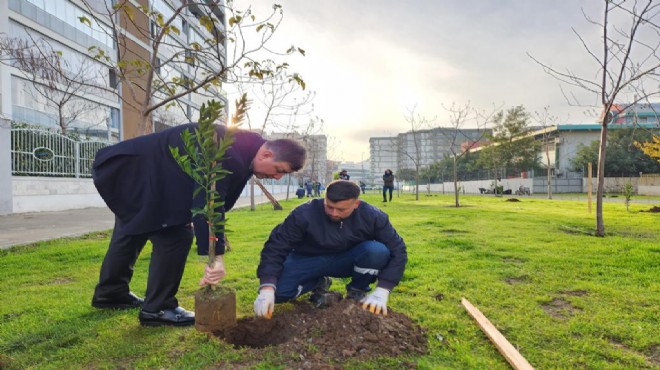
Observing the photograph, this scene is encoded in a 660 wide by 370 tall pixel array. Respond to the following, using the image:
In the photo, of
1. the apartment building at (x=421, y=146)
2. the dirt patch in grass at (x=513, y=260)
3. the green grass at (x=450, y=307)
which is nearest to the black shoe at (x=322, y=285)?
the green grass at (x=450, y=307)

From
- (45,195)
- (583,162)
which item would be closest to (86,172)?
(45,195)

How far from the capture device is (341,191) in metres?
2.88

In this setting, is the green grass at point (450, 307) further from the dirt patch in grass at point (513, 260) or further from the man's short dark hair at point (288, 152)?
the man's short dark hair at point (288, 152)

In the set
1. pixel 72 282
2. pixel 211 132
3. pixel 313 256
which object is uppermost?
pixel 211 132

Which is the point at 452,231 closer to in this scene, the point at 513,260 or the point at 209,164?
the point at 513,260

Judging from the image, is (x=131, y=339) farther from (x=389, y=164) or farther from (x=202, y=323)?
(x=389, y=164)

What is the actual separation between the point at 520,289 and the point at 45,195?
15.5 m

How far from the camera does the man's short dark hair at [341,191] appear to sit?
2.88 metres

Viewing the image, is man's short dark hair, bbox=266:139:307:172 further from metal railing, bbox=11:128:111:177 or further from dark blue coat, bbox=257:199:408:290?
metal railing, bbox=11:128:111:177

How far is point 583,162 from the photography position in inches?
1495

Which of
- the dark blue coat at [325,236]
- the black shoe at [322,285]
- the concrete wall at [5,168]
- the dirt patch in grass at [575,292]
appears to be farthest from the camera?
the concrete wall at [5,168]

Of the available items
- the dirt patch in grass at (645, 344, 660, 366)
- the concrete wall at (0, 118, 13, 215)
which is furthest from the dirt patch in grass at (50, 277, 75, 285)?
the concrete wall at (0, 118, 13, 215)

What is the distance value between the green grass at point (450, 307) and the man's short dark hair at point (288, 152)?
1.19 meters

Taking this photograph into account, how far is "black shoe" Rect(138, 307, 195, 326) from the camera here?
9.55ft
